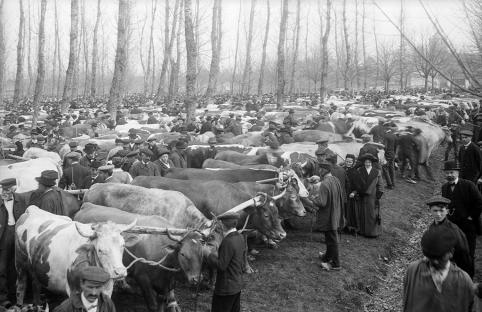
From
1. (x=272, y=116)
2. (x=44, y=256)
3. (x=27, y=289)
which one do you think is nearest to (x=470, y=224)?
(x=44, y=256)

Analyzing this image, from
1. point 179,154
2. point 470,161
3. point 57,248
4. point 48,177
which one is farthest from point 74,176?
point 470,161

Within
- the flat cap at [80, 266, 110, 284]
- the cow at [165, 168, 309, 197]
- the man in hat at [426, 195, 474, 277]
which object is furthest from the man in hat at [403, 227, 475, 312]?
the cow at [165, 168, 309, 197]

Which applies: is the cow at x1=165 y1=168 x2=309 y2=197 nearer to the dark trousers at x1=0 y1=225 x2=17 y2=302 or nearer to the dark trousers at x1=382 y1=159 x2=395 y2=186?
the dark trousers at x1=0 y1=225 x2=17 y2=302

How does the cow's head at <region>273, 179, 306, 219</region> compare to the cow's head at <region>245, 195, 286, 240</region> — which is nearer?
the cow's head at <region>245, 195, 286, 240</region>

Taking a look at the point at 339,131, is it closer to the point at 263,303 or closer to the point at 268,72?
the point at 263,303

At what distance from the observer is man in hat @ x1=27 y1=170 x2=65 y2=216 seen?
22.6 feet

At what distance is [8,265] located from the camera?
660 cm

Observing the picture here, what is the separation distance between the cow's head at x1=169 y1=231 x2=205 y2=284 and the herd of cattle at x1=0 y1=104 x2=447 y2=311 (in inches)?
0.5

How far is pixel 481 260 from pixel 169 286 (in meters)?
6.36

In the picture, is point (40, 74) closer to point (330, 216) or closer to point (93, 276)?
point (330, 216)

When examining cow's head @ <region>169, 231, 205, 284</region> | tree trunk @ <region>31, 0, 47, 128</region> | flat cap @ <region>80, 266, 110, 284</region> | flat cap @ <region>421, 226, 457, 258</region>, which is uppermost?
tree trunk @ <region>31, 0, 47, 128</region>

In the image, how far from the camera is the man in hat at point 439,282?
4.28 m

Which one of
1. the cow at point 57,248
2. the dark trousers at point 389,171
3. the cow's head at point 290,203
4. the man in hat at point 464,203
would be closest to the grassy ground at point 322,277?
the cow's head at point 290,203

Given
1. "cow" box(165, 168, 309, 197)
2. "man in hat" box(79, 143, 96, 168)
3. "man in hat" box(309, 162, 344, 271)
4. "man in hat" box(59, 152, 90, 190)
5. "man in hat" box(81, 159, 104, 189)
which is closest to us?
"man in hat" box(309, 162, 344, 271)
